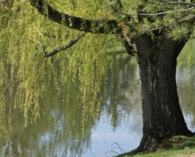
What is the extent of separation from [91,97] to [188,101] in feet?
23.0

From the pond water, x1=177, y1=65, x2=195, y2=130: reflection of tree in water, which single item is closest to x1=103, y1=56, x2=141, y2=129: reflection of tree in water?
the pond water

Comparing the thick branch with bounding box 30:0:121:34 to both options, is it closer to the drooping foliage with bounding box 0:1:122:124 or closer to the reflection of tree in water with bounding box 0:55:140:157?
the drooping foliage with bounding box 0:1:122:124

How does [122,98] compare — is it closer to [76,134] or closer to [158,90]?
[76,134]

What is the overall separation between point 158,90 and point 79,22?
1376 millimetres

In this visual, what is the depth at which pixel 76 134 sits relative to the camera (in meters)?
7.54

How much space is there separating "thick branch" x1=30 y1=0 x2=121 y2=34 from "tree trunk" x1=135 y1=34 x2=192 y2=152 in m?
0.58

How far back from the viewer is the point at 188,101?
37.0 ft

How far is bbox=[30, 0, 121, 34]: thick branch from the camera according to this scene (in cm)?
411

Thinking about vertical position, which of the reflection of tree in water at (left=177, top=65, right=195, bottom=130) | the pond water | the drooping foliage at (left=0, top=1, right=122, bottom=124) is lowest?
the pond water

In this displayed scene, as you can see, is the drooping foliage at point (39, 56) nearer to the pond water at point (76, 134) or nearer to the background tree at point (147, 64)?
the background tree at point (147, 64)

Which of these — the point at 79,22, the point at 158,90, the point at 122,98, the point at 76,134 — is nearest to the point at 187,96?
the point at 122,98

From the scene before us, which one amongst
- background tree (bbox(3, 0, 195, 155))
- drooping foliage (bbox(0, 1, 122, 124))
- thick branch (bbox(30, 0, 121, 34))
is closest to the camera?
thick branch (bbox(30, 0, 121, 34))

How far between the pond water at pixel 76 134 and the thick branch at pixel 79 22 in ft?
3.46

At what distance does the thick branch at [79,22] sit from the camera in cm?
411
